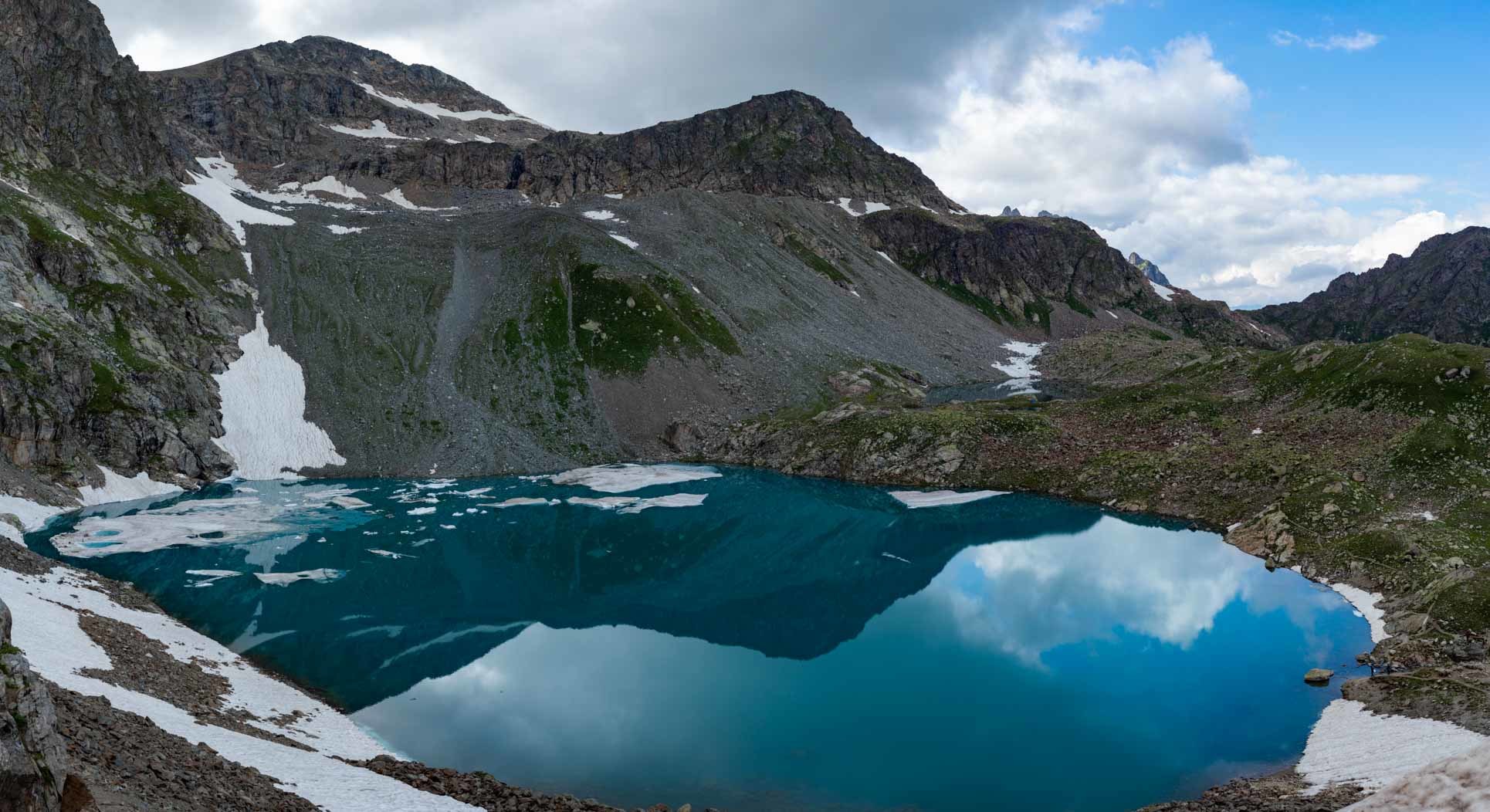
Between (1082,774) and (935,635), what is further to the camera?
(935,635)

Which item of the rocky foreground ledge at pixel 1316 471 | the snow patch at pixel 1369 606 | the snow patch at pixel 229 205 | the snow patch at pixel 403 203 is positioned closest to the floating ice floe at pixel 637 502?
the rocky foreground ledge at pixel 1316 471

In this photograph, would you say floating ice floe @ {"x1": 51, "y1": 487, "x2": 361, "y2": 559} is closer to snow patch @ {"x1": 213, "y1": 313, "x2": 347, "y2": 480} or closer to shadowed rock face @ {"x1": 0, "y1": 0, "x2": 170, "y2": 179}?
snow patch @ {"x1": 213, "y1": 313, "x2": 347, "y2": 480}

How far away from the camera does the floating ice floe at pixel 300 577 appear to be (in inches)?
2064

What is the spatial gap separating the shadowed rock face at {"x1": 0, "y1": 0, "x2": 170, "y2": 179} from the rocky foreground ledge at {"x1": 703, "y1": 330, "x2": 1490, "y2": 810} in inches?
3748

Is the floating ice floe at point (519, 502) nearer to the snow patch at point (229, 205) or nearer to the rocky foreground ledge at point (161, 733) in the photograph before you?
the rocky foreground ledge at point (161, 733)

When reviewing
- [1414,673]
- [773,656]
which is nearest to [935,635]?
[773,656]

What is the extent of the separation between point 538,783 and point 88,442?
6712cm

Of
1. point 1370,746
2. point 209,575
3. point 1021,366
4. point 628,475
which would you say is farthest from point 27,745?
point 1021,366

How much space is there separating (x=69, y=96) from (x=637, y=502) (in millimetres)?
103679

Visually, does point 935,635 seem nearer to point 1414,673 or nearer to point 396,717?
point 1414,673

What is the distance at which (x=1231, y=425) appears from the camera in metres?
77.8

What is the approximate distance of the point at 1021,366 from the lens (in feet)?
520

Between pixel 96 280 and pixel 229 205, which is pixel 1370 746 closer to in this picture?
pixel 96 280

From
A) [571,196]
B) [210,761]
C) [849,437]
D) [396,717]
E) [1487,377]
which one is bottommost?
[396,717]
